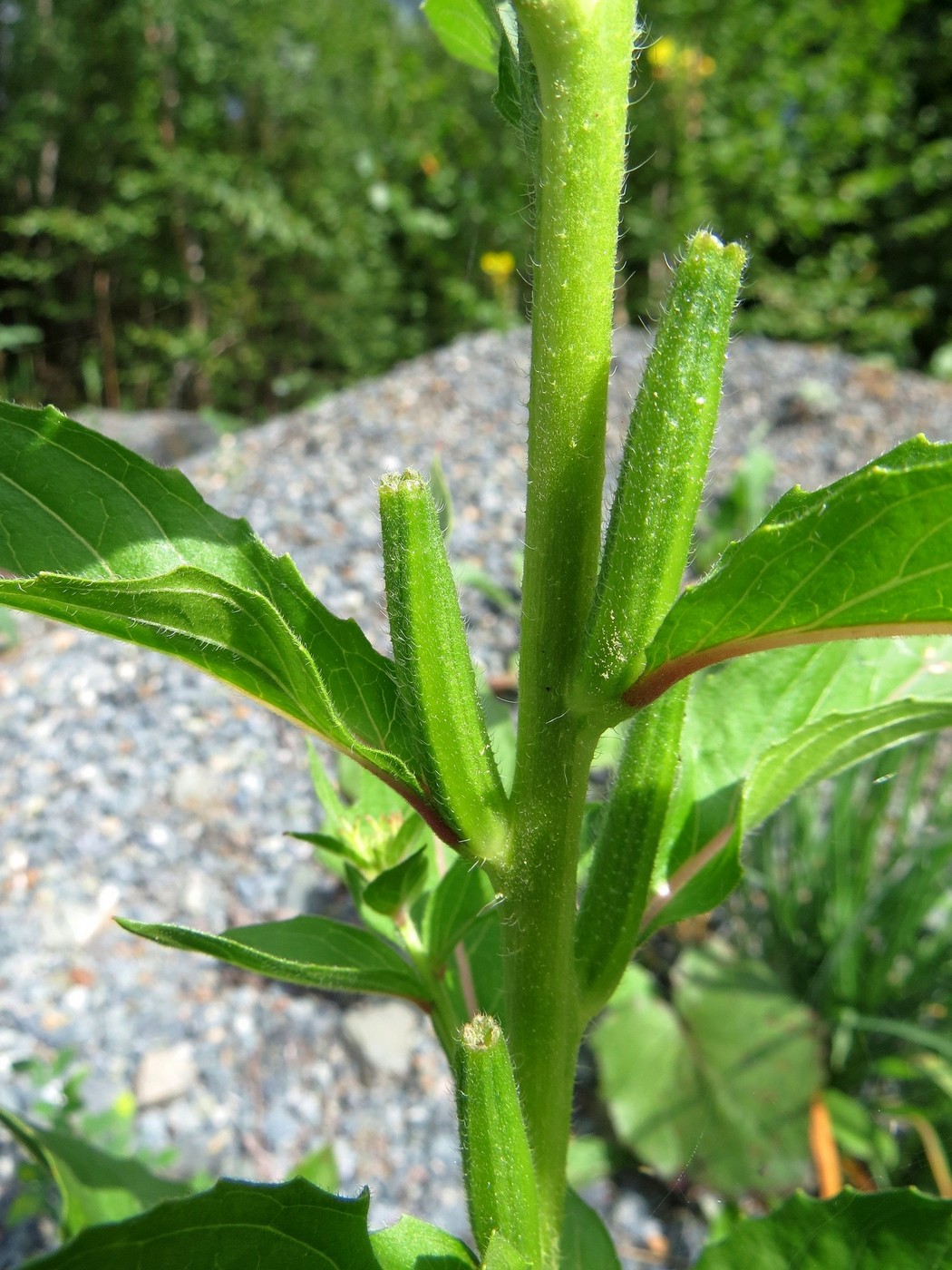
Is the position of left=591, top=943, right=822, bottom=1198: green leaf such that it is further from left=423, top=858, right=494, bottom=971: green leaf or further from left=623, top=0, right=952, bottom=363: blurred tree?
left=623, top=0, right=952, bottom=363: blurred tree

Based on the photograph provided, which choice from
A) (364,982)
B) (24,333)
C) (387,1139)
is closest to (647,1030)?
(387,1139)

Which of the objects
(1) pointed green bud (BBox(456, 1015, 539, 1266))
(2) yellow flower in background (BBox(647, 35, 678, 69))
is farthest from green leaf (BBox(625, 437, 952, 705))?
(2) yellow flower in background (BBox(647, 35, 678, 69))

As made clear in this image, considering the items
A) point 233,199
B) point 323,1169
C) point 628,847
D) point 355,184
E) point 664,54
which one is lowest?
point 323,1169

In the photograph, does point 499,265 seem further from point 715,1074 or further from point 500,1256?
point 500,1256

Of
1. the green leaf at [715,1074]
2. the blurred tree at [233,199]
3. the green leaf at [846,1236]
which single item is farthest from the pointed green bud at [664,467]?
the blurred tree at [233,199]

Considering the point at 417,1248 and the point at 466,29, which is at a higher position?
the point at 466,29

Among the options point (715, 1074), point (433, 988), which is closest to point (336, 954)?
point (433, 988)
